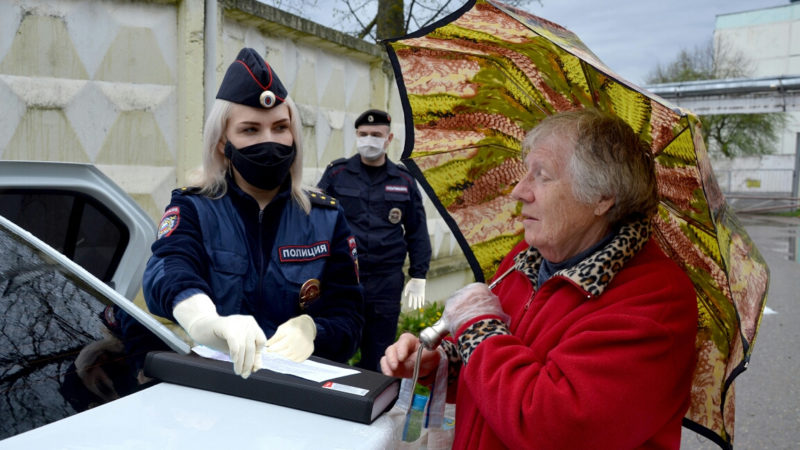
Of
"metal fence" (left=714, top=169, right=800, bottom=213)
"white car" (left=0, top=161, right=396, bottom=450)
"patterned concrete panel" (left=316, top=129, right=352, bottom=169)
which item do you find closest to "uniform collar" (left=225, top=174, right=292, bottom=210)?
"white car" (left=0, top=161, right=396, bottom=450)

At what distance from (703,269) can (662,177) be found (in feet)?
0.92

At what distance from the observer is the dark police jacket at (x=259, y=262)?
2043 millimetres

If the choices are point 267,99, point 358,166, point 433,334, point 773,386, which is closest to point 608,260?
point 433,334

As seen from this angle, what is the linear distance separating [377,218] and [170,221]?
2966 millimetres

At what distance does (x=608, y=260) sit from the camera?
1.60 metres

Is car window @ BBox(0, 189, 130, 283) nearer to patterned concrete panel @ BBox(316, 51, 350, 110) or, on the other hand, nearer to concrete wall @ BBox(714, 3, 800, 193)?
patterned concrete panel @ BBox(316, 51, 350, 110)

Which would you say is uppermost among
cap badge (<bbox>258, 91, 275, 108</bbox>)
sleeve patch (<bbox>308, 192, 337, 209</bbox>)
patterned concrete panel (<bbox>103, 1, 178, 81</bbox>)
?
patterned concrete panel (<bbox>103, 1, 178, 81</bbox>)

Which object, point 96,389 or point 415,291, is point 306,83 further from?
point 96,389

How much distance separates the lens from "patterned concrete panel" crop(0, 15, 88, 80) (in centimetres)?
369

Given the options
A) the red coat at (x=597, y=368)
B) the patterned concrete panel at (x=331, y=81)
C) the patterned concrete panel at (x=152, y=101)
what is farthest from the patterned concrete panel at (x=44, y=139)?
the red coat at (x=597, y=368)

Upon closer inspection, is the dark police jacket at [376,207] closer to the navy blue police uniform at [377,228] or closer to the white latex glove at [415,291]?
the navy blue police uniform at [377,228]

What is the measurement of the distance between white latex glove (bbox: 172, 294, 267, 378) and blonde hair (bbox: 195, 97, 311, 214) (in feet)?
1.58

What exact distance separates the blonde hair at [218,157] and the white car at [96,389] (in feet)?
1.76

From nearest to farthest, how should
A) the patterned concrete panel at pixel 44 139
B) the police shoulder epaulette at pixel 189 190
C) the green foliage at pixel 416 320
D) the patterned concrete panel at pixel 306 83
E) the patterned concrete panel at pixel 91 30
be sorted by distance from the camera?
1. the police shoulder epaulette at pixel 189 190
2. the patterned concrete panel at pixel 44 139
3. the patterned concrete panel at pixel 91 30
4. the patterned concrete panel at pixel 306 83
5. the green foliage at pixel 416 320
